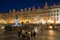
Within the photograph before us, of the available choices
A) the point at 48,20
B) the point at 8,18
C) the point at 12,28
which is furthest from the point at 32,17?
the point at 12,28

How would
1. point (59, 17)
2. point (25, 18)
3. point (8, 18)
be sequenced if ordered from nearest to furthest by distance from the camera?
point (59, 17), point (25, 18), point (8, 18)

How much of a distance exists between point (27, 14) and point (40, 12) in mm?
9573

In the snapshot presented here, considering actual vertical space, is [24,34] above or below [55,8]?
below

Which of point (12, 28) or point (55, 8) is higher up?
point (55, 8)

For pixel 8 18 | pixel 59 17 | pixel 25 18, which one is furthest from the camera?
pixel 8 18

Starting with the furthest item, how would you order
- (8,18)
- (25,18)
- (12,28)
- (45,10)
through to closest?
1. (8,18)
2. (25,18)
3. (45,10)
4. (12,28)

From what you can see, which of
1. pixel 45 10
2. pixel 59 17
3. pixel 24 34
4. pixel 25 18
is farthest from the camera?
pixel 25 18

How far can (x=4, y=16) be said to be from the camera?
12125 centimetres

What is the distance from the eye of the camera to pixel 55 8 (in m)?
99.6

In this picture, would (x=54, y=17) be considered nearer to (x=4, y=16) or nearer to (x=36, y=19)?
(x=36, y=19)

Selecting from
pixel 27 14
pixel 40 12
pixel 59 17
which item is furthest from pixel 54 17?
pixel 27 14

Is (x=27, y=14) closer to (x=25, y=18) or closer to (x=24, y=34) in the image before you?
(x=25, y=18)

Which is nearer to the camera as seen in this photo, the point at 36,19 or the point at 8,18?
the point at 36,19

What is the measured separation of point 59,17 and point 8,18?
36.9m
